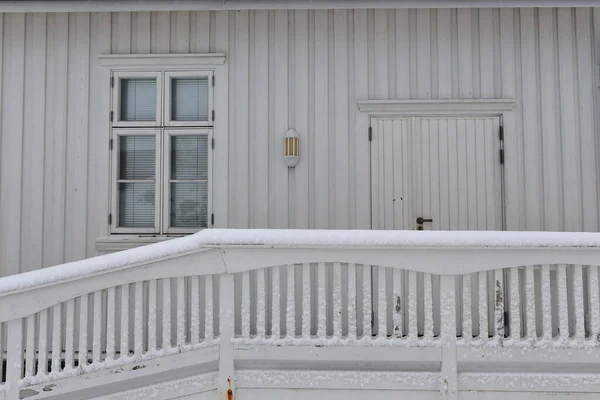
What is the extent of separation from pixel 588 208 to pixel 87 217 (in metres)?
4.70

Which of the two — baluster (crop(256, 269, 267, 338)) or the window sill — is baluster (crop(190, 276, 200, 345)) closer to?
baluster (crop(256, 269, 267, 338))

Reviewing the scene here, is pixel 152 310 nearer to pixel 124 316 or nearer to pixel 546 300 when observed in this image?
pixel 124 316

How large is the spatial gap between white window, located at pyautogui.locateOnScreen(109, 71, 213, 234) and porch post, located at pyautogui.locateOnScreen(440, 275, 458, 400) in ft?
7.78

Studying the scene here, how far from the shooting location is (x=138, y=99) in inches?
165

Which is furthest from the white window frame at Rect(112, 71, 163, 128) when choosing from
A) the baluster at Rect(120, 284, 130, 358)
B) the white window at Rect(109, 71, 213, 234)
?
the baluster at Rect(120, 284, 130, 358)

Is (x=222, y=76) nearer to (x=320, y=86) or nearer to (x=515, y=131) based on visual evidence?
(x=320, y=86)

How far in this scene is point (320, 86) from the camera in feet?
13.4

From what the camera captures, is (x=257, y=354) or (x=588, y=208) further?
(x=588, y=208)

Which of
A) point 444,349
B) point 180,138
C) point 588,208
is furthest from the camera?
point 180,138

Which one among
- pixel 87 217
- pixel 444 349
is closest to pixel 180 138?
pixel 87 217

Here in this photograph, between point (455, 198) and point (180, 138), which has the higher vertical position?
point (180, 138)

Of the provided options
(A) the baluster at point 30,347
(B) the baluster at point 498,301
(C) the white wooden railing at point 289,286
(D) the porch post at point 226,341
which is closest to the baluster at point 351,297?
(C) the white wooden railing at point 289,286

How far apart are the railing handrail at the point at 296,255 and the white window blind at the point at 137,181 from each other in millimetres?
1667

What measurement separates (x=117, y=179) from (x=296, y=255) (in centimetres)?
245
